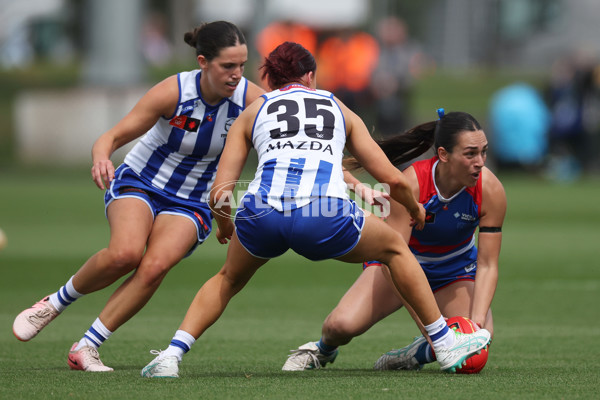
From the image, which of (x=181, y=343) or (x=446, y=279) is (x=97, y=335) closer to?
(x=181, y=343)

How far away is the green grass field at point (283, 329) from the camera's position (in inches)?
218

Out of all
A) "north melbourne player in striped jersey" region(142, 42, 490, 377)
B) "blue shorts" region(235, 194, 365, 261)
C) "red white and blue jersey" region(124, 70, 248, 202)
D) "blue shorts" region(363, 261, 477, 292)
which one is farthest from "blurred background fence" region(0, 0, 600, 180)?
"blue shorts" region(235, 194, 365, 261)

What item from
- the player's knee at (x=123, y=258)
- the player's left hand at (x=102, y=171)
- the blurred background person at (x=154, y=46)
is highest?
the player's left hand at (x=102, y=171)

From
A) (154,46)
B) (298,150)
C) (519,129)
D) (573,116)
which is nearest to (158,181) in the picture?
(298,150)

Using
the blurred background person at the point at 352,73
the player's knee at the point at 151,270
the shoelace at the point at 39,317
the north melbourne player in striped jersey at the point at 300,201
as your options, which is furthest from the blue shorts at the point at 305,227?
the blurred background person at the point at 352,73

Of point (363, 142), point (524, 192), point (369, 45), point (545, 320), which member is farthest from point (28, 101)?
point (363, 142)

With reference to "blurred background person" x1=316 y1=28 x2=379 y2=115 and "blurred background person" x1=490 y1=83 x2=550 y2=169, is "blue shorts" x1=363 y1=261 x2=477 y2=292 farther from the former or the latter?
"blurred background person" x1=316 y1=28 x2=379 y2=115

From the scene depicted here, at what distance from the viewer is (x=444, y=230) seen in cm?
662

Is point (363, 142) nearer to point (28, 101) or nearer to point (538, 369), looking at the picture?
point (538, 369)

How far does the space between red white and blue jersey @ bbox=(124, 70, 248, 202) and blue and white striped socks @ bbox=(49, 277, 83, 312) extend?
0.83m

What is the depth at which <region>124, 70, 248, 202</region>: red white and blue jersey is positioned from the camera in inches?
261

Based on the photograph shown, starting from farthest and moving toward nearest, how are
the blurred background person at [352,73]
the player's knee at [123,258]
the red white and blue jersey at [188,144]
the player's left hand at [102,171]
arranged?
the blurred background person at [352,73], the red white and blue jersey at [188,144], the player's knee at [123,258], the player's left hand at [102,171]

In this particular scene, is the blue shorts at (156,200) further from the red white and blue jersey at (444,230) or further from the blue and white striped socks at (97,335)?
the red white and blue jersey at (444,230)

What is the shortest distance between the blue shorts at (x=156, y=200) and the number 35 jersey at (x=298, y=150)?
114 cm
